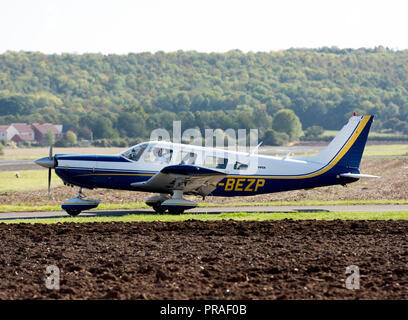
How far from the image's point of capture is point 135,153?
22.4 metres

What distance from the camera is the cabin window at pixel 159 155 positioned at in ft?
72.3

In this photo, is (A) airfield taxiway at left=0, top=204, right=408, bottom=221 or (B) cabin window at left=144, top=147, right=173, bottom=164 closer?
(B) cabin window at left=144, top=147, right=173, bottom=164

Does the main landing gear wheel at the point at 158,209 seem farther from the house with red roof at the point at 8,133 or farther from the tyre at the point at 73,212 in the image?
the house with red roof at the point at 8,133

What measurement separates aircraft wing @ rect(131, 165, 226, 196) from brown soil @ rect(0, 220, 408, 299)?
99.3 inches

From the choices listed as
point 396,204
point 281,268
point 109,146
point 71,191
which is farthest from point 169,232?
point 109,146

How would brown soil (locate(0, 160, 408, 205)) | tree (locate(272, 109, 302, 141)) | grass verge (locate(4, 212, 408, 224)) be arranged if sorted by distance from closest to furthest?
grass verge (locate(4, 212, 408, 224)) < brown soil (locate(0, 160, 408, 205)) < tree (locate(272, 109, 302, 141))

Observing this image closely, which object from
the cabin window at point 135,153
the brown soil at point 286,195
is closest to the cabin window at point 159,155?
the cabin window at point 135,153

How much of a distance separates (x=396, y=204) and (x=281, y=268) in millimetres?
14718

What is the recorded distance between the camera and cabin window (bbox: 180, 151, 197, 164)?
21.8 meters

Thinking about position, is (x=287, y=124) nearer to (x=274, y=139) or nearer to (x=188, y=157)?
(x=274, y=139)

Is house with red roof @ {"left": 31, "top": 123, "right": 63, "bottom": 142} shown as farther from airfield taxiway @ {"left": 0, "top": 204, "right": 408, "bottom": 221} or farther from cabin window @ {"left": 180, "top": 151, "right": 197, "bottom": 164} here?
cabin window @ {"left": 180, "top": 151, "right": 197, "bottom": 164}

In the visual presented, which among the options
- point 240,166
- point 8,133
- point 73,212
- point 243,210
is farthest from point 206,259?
point 8,133

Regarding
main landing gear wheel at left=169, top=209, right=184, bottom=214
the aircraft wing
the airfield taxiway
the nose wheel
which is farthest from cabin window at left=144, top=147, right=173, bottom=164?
the nose wheel

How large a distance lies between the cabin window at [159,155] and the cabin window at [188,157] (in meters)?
0.44
